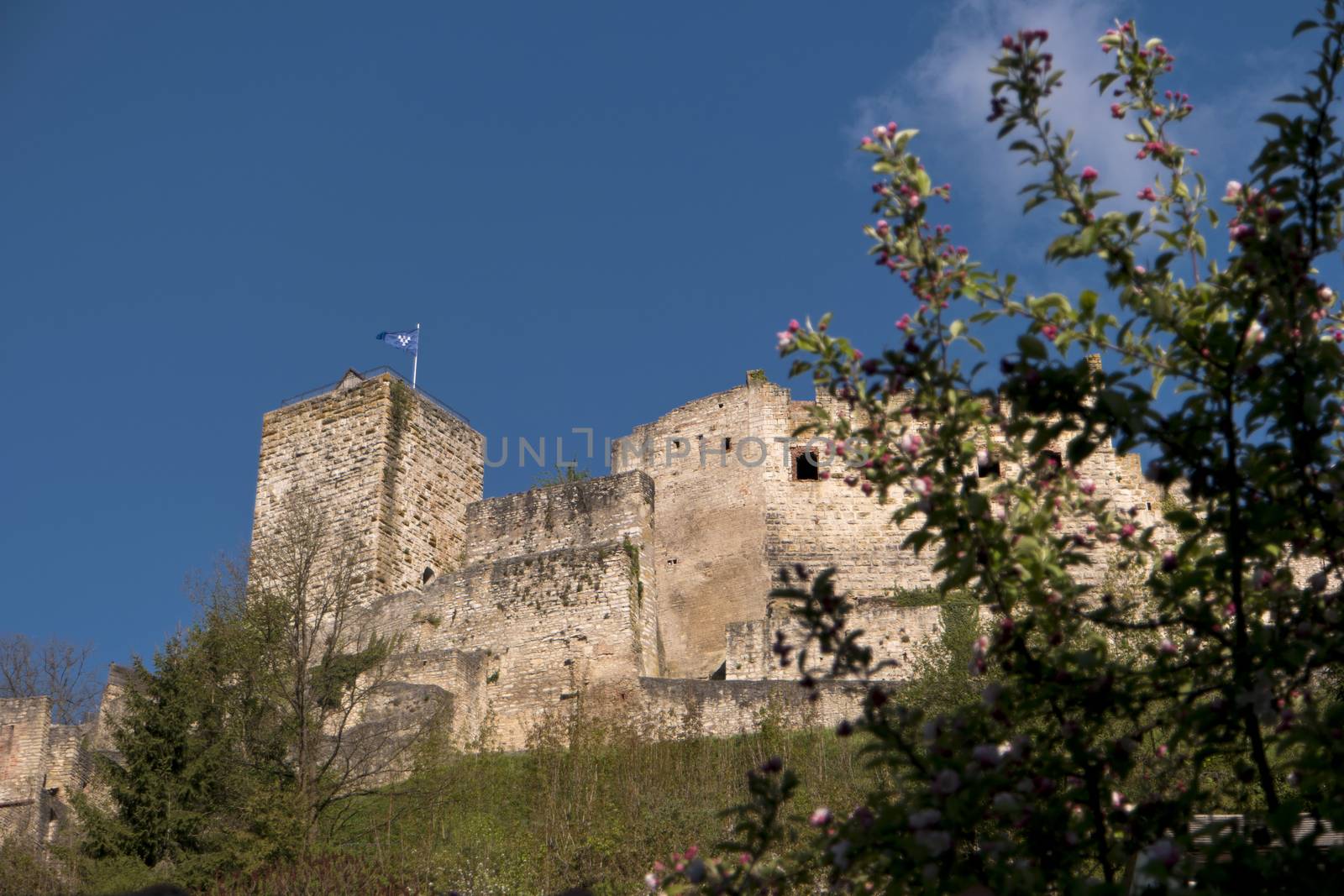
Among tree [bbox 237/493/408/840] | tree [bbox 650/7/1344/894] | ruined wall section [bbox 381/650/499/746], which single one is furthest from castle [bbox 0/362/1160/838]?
tree [bbox 650/7/1344/894]

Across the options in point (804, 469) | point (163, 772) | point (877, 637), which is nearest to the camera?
point (163, 772)

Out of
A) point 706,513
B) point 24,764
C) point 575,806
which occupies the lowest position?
point 575,806

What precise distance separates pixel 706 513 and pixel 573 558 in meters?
4.26

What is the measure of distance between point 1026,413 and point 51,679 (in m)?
50.6

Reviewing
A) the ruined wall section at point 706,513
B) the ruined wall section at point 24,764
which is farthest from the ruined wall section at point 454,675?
the ruined wall section at point 24,764

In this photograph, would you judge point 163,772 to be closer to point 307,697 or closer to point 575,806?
point 307,697

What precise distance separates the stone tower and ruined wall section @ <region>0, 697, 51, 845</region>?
5307 mm

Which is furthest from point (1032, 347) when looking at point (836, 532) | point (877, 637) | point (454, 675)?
point (836, 532)

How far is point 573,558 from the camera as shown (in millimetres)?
25750

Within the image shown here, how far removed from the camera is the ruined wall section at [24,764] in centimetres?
2623

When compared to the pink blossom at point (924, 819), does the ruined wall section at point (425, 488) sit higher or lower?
higher

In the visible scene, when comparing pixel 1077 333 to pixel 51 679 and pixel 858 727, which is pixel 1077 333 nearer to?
pixel 858 727

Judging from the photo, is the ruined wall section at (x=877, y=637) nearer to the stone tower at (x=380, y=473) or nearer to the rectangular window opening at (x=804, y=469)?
the rectangular window opening at (x=804, y=469)

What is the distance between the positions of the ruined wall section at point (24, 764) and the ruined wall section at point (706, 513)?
38.5 feet
